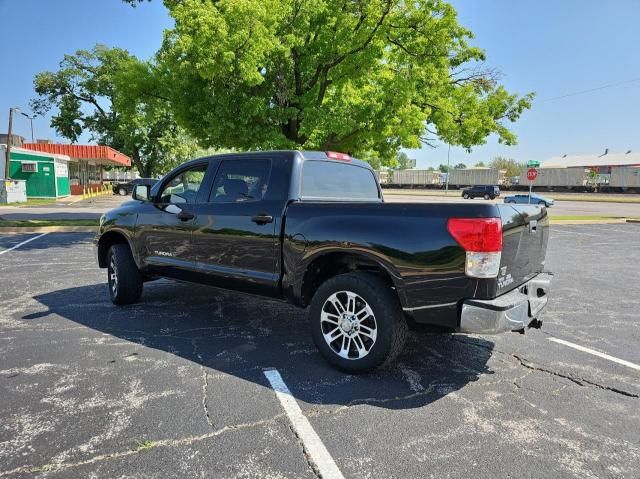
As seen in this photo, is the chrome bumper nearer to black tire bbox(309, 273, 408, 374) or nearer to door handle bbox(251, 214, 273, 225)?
black tire bbox(309, 273, 408, 374)

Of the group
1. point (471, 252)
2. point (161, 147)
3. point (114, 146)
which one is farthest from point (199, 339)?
point (114, 146)

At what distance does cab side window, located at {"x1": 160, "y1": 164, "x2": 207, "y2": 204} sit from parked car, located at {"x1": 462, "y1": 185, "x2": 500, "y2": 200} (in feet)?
155

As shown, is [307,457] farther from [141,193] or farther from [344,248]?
[141,193]

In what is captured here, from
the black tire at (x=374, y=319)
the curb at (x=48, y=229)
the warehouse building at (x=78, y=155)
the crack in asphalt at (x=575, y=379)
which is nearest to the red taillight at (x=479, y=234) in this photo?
the black tire at (x=374, y=319)

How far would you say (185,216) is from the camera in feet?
16.6

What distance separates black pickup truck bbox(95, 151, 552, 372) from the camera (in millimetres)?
3312

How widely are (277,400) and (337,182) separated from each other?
2379 millimetres

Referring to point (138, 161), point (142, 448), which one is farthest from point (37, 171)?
point (142, 448)

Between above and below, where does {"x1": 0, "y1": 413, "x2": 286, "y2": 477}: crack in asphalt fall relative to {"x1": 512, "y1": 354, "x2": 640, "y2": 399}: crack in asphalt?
below

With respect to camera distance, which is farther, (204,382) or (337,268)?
(337,268)

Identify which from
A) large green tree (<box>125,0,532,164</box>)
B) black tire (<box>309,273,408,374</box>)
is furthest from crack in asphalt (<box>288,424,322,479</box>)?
large green tree (<box>125,0,532,164</box>)

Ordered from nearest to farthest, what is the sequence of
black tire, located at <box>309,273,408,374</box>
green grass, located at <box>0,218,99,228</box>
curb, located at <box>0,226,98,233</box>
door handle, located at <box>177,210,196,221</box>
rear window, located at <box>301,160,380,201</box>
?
black tire, located at <box>309,273,408,374</box>
rear window, located at <box>301,160,380,201</box>
door handle, located at <box>177,210,196,221</box>
curb, located at <box>0,226,98,233</box>
green grass, located at <box>0,218,99,228</box>

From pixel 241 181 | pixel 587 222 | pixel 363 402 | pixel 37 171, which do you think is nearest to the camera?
pixel 363 402

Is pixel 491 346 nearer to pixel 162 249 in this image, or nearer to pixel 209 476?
pixel 209 476
